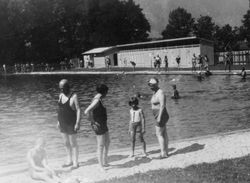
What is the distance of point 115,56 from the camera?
240 ft

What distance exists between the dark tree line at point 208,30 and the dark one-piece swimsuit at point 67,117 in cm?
9034

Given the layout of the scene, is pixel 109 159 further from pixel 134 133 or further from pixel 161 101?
A: pixel 161 101

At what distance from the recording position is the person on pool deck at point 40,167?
848 cm

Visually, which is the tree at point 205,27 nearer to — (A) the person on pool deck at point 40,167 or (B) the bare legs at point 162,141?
(B) the bare legs at point 162,141

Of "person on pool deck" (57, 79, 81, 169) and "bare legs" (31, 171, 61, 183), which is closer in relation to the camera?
"bare legs" (31, 171, 61, 183)

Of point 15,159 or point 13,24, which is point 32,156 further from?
Answer: point 13,24

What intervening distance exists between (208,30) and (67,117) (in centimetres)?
10799

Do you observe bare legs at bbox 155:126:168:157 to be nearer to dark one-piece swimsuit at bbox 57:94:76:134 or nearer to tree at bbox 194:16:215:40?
dark one-piece swimsuit at bbox 57:94:76:134

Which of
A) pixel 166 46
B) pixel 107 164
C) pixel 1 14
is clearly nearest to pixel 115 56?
pixel 166 46

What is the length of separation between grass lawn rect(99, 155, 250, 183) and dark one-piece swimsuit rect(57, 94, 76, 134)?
2015 millimetres

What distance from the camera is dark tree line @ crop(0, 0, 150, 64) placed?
8525cm

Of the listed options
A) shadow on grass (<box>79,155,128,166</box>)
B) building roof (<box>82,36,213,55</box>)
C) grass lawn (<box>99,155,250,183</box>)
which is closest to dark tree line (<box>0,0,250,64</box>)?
building roof (<box>82,36,213,55</box>)

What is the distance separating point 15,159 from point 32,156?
3.24m

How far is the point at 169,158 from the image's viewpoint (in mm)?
9852
